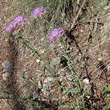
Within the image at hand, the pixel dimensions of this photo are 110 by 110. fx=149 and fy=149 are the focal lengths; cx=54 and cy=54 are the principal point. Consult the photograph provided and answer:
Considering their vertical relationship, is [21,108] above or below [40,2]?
below

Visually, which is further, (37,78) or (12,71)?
(12,71)

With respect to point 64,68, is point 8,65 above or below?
above

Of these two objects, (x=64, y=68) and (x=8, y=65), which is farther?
(x=8, y=65)

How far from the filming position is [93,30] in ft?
5.29

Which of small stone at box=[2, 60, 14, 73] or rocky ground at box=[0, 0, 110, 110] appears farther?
small stone at box=[2, 60, 14, 73]

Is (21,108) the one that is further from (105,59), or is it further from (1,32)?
(1,32)

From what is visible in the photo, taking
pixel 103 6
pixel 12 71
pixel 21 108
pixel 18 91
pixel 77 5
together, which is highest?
pixel 77 5

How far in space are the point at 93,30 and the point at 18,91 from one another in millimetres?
1039

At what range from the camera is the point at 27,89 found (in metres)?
1.56

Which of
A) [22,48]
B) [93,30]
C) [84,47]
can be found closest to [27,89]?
[22,48]

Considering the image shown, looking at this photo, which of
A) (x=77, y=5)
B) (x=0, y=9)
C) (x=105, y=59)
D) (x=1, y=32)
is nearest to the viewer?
(x=105, y=59)

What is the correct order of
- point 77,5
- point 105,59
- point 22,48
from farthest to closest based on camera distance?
point 22,48 → point 77,5 → point 105,59

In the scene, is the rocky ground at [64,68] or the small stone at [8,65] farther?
the small stone at [8,65]

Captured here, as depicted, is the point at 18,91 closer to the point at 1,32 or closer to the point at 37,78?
the point at 37,78
